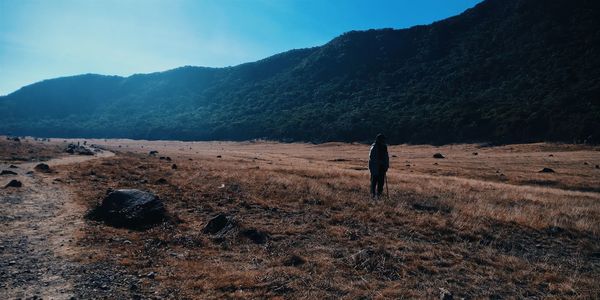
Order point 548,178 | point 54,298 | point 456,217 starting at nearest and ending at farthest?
point 54,298, point 456,217, point 548,178

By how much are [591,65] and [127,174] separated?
7790cm

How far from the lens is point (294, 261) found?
774 centimetres

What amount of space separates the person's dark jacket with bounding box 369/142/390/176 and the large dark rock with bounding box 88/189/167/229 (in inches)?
317

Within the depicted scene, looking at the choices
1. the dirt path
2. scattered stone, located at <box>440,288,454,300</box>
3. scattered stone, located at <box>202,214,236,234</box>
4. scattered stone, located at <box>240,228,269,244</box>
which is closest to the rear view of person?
scattered stone, located at <box>240,228,269,244</box>

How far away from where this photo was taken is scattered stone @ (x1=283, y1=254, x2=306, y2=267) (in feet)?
25.1

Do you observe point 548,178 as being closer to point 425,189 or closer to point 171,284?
point 425,189

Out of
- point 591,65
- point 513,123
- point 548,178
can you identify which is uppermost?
point 591,65

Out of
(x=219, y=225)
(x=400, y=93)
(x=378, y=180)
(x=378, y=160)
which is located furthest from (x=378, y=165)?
(x=400, y=93)

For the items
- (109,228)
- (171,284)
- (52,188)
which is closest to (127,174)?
(52,188)

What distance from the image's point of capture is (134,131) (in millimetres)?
139125

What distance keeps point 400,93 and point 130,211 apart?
305 ft

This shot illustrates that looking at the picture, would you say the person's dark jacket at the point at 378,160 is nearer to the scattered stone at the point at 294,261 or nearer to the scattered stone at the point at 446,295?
the scattered stone at the point at 294,261

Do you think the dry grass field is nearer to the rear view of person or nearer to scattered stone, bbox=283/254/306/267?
scattered stone, bbox=283/254/306/267


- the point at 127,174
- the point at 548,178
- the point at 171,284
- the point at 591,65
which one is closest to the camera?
the point at 171,284
